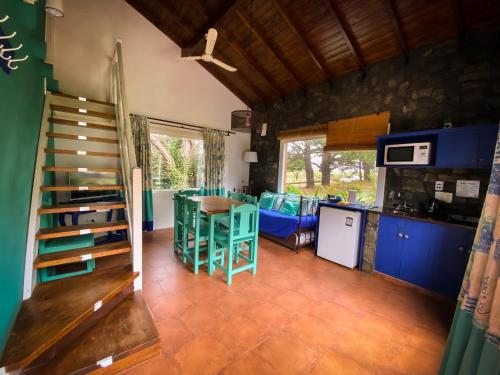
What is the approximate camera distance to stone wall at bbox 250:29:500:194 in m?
2.41

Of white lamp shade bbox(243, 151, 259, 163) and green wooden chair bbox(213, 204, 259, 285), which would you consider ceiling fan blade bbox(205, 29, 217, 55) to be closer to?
green wooden chair bbox(213, 204, 259, 285)

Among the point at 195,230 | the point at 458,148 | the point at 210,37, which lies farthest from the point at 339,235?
the point at 210,37

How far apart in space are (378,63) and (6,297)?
4.72 m

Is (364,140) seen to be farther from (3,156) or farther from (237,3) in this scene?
(3,156)

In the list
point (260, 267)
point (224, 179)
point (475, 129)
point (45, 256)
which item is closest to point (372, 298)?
point (260, 267)

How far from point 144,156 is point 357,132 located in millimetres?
3813

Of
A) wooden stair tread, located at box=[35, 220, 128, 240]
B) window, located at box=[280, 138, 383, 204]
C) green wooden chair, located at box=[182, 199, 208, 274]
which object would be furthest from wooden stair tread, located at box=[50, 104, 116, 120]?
window, located at box=[280, 138, 383, 204]

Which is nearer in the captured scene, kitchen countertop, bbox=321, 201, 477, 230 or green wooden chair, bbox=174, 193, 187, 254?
kitchen countertop, bbox=321, 201, 477, 230

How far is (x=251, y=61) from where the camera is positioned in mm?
4195

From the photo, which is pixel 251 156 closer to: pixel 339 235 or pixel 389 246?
pixel 339 235

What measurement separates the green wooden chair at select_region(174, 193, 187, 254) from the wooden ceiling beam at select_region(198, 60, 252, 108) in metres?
3.20

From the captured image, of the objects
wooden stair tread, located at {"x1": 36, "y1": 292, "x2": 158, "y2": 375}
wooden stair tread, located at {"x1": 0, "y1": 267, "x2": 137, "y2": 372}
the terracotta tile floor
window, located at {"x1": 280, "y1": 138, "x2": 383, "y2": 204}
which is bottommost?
the terracotta tile floor

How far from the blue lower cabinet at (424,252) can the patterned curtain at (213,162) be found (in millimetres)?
3424

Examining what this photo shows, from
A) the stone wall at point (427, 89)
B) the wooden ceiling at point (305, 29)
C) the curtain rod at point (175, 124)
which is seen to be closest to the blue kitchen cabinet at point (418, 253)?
the stone wall at point (427, 89)
